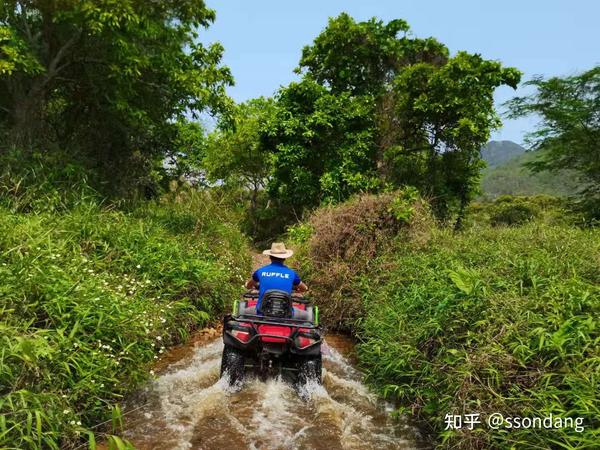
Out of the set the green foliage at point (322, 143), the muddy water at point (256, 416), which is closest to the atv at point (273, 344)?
the muddy water at point (256, 416)

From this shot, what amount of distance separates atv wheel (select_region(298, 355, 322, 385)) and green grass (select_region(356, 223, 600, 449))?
0.99 meters

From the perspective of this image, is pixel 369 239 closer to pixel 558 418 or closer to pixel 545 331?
pixel 545 331

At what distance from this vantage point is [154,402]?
512 cm

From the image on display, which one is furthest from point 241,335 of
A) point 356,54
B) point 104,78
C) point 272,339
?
point 356,54

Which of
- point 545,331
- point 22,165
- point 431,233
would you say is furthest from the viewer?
point 431,233

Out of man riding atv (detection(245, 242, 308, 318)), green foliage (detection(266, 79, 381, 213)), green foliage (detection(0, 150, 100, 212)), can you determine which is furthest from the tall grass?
green foliage (detection(266, 79, 381, 213))

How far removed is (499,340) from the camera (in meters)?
4.48

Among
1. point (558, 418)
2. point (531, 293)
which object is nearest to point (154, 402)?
point (558, 418)

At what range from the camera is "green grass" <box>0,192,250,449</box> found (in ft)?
12.3

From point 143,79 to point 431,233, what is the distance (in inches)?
335

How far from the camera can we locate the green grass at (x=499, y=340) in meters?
3.76

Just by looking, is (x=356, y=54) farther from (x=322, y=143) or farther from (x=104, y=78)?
(x=104, y=78)

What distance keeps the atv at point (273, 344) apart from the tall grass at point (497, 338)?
3.91ft

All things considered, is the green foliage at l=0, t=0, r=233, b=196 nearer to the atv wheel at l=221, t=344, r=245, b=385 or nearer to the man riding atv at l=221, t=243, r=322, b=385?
the man riding atv at l=221, t=243, r=322, b=385
